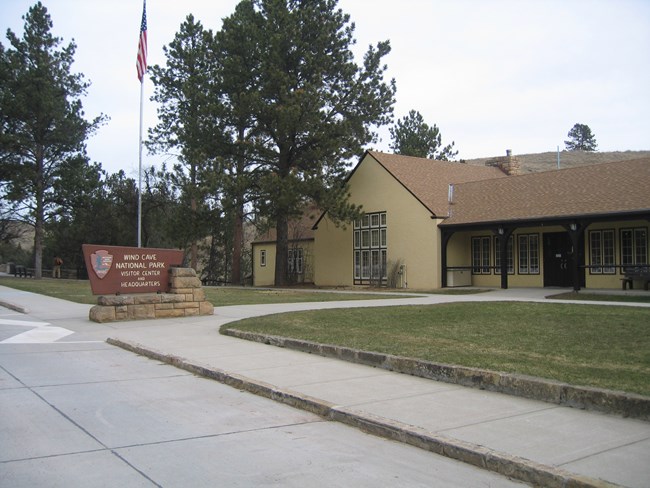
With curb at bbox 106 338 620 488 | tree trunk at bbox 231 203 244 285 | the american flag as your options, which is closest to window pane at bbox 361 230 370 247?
tree trunk at bbox 231 203 244 285

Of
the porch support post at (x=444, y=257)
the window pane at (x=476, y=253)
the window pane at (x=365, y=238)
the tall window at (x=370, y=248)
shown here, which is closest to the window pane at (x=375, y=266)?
the tall window at (x=370, y=248)

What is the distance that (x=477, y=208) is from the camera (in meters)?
28.8

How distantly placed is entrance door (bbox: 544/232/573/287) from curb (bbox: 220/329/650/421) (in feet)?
63.6

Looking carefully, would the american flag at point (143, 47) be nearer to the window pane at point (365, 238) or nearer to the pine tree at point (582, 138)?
the window pane at point (365, 238)

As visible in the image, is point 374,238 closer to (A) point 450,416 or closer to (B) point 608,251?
(B) point 608,251

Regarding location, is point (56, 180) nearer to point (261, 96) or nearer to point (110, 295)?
point (261, 96)

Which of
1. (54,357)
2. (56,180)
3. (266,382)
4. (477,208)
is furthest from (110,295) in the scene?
(56,180)

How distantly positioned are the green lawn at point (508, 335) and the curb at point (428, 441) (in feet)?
7.97

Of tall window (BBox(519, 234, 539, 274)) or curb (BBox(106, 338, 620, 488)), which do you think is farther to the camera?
tall window (BBox(519, 234, 539, 274))

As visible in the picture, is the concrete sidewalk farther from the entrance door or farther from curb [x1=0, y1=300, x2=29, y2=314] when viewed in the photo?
the entrance door

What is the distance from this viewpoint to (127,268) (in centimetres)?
1616

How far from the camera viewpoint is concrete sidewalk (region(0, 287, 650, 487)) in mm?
4934

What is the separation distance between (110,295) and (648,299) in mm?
16150

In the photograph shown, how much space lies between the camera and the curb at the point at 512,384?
20.7 feet
